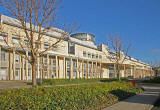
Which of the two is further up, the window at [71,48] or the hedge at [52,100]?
the window at [71,48]

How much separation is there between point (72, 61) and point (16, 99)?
44.3 meters

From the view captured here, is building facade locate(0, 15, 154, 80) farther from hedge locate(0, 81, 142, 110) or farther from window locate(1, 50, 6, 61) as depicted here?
hedge locate(0, 81, 142, 110)

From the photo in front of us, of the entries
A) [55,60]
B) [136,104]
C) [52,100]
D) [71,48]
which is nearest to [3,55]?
[55,60]

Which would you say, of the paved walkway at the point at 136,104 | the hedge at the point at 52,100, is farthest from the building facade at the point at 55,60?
the hedge at the point at 52,100

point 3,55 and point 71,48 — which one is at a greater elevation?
point 71,48

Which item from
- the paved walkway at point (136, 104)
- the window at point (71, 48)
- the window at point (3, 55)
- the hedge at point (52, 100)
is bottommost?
the paved walkway at point (136, 104)

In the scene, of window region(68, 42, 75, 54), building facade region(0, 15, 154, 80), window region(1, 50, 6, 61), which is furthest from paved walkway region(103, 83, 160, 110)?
window region(68, 42, 75, 54)

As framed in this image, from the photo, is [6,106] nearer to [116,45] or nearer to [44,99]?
[44,99]

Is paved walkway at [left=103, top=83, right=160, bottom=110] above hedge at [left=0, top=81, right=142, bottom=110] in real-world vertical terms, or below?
below

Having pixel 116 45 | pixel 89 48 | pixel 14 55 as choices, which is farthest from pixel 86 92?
pixel 89 48

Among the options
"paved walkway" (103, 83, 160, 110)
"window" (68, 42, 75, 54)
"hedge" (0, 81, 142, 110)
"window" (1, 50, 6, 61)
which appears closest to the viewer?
"hedge" (0, 81, 142, 110)

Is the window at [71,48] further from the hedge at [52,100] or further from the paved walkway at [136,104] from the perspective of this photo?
the hedge at [52,100]

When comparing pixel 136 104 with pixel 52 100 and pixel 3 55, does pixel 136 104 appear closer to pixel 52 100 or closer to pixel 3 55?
pixel 52 100

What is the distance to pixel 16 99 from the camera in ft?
20.6
